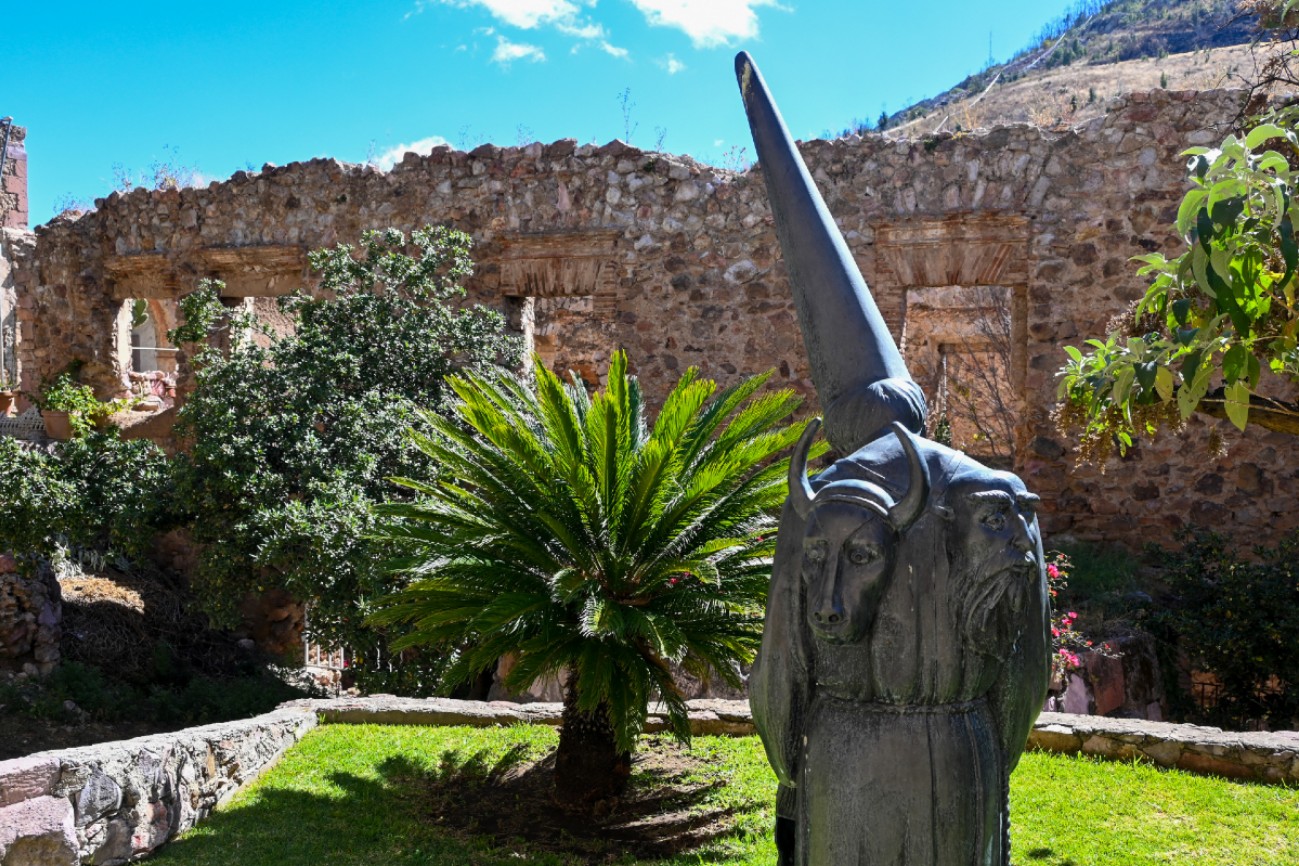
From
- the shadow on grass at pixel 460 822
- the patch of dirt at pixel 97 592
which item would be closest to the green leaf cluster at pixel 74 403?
the patch of dirt at pixel 97 592

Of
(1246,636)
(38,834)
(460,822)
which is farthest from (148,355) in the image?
(1246,636)

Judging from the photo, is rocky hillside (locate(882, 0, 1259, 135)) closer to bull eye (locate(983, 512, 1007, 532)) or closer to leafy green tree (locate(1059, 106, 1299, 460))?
leafy green tree (locate(1059, 106, 1299, 460))

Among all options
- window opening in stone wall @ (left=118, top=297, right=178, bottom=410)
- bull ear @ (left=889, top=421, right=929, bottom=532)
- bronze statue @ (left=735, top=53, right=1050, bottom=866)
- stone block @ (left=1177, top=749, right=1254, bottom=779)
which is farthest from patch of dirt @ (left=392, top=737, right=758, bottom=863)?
window opening in stone wall @ (left=118, top=297, right=178, bottom=410)

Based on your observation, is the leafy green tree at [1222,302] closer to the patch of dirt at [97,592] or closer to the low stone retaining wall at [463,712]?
the low stone retaining wall at [463,712]

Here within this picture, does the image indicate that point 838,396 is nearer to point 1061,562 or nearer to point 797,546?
point 797,546

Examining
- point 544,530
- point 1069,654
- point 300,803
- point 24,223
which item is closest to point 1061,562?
point 1069,654

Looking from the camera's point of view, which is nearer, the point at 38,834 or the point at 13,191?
the point at 38,834

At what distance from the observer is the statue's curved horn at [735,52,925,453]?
248 cm

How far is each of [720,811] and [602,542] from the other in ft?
4.50

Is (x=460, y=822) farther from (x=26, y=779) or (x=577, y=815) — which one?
(x=26, y=779)

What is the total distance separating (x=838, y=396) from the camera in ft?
8.45

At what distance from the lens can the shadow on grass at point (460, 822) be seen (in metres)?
4.94

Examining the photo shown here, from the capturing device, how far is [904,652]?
7.36ft

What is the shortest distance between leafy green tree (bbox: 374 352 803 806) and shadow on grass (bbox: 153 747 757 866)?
0.24m
